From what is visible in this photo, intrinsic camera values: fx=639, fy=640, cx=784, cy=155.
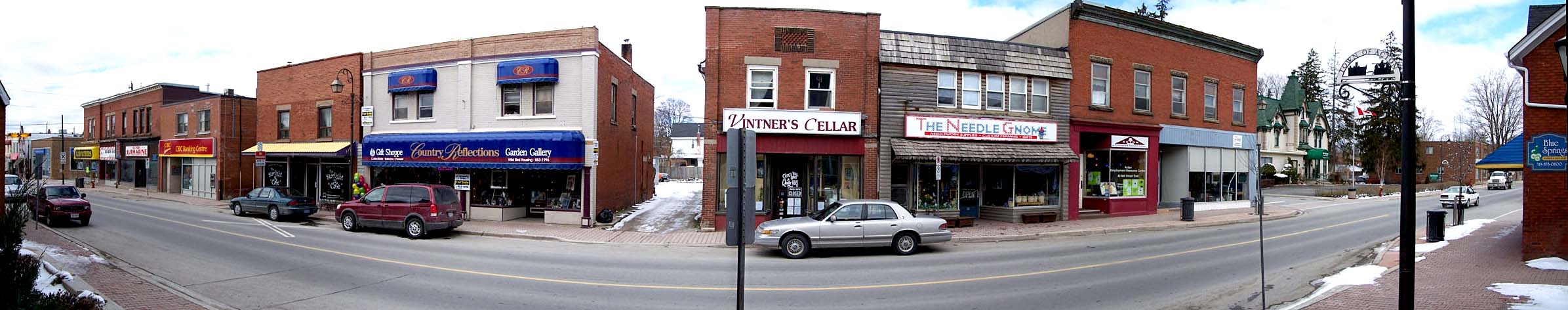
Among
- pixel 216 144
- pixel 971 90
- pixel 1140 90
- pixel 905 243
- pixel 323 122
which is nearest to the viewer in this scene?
pixel 905 243

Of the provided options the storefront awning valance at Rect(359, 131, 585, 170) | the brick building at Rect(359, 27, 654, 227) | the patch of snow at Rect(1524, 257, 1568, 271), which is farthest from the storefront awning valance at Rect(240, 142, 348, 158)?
the patch of snow at Rect(1524, 257, 1568, 271)

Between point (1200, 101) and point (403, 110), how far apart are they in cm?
3031

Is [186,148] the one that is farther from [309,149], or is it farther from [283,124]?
[309,149]

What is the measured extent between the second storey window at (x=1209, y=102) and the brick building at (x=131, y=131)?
1911 inches

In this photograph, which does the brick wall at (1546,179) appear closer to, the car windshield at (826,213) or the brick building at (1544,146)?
the brick building at (1544,146)

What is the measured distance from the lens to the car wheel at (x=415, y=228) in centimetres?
1661

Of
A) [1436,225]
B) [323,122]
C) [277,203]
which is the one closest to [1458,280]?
[1436,225]

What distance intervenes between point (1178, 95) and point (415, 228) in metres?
26.6

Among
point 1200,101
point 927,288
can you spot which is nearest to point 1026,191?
point 1200,101

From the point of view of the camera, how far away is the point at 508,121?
20.8 metres

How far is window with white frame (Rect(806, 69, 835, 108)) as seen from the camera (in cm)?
1872

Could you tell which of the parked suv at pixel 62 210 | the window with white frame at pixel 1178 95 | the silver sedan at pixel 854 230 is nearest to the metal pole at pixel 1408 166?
the silver sedan at pixel 854 230

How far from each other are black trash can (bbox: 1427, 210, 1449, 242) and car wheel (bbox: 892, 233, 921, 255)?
12.4 m

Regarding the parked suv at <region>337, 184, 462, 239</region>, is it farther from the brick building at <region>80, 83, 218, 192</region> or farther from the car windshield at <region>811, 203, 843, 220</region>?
the brick building at <region>80, 83, 218, 192</region>
